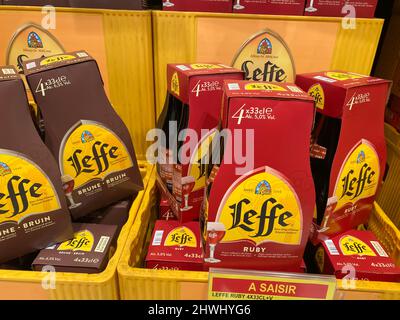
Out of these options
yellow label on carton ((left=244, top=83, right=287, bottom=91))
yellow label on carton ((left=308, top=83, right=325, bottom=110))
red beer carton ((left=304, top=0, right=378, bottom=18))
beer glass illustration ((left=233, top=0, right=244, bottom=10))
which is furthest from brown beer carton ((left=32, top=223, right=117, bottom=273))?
red beer carton ((left=304, top=0, right=378, bottom=18))

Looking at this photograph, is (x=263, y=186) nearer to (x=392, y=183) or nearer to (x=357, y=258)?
(x=357, y=258)

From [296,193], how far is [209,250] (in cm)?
23

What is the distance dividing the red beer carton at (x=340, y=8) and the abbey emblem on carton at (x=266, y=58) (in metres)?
0.12

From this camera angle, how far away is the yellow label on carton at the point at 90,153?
86 cm

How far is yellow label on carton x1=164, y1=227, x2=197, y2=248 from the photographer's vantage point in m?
0.85

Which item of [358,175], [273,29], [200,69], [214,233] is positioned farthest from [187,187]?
[273,29]

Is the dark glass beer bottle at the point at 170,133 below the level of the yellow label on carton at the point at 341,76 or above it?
below

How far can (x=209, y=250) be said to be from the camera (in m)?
0.76

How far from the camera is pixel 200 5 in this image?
1.02 metres

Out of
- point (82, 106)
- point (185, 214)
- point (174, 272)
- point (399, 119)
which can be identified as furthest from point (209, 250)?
point (399, 119)

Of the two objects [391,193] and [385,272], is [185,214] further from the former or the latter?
[391,193]

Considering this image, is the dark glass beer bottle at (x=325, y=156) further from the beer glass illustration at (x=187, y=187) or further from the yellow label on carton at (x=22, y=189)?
the yellow label on carton at (x=22, y=189)

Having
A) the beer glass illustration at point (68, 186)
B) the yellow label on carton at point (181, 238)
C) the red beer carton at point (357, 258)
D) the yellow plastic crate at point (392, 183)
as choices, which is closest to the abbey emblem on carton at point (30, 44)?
A: the beer glass illustration at point (68, 186)
